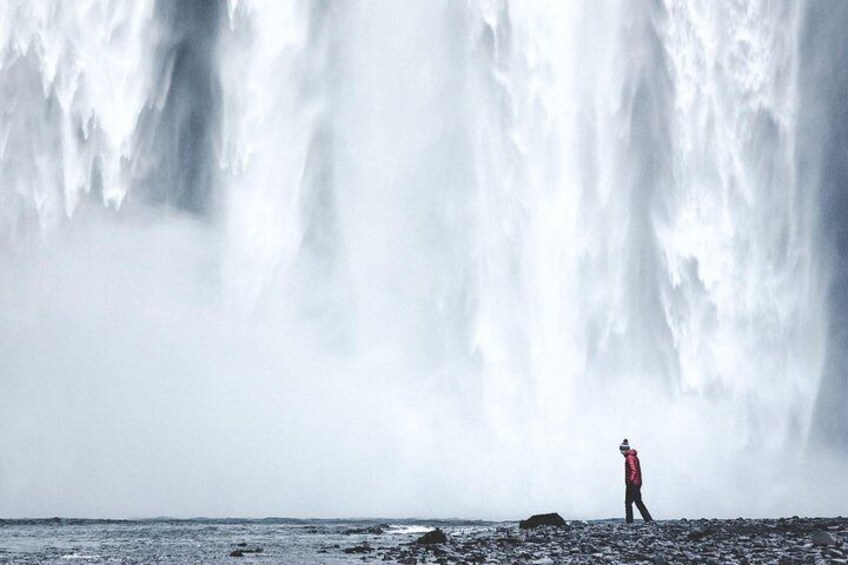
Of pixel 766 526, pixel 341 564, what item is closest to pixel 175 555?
pixel 341 564

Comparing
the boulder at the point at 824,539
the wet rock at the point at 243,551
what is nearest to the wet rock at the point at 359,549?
the wet rock at the point at 243,551

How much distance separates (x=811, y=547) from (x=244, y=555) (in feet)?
43.4

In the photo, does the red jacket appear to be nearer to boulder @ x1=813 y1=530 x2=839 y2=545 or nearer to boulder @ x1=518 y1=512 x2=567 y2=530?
boulder @ x1=518 y1=512 x2=567 y2=530

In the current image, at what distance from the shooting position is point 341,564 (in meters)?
18.2

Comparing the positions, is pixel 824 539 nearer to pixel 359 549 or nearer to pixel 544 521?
pixel 544 521

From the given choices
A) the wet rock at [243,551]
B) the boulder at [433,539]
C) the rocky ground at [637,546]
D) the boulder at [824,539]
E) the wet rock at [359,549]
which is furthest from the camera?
the boulder at [433,539]

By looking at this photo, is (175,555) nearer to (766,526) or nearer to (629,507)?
(629,507)

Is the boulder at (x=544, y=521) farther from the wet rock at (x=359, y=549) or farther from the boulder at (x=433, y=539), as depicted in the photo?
the wet rock at (x=359, y=549)

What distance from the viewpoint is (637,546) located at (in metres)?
18.6

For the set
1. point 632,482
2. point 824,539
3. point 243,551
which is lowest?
point 243,551

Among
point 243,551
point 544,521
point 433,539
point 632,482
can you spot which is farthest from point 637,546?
point 243,551

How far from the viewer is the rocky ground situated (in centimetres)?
1633

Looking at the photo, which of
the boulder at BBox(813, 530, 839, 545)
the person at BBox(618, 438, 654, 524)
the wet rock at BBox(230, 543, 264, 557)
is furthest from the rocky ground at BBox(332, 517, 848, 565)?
the wet rock at BBox(230, 543, 264, 557)

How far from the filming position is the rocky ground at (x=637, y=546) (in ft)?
53.6
